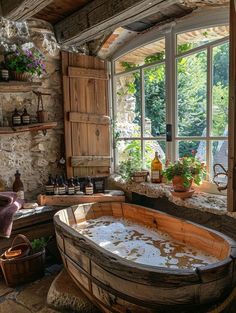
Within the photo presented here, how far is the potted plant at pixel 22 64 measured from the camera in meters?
2.63

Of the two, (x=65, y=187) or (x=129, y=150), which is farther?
(x=129, y=150)

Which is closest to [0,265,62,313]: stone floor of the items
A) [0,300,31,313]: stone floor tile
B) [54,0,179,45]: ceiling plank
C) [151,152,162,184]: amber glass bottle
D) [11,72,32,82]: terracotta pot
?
[0,300,31,313]: stone floor tile

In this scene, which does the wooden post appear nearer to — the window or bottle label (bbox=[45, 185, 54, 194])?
the window

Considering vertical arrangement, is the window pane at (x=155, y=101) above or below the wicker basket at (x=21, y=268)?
above

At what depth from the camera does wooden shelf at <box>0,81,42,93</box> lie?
2.62 metres

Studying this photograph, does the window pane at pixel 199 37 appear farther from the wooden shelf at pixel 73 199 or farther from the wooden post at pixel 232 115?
the wooden shelf at pixel 73 199

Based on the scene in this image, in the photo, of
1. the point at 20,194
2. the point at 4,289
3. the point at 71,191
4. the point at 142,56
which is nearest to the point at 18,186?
the point at 20,194

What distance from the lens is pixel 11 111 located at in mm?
2830

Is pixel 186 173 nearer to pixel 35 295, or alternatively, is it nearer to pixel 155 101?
pixel 155 101

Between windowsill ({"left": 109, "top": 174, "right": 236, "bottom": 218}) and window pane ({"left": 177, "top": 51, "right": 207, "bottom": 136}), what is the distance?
1.84 ft

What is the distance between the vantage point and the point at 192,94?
260 cm

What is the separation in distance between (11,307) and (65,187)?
119 centimetres

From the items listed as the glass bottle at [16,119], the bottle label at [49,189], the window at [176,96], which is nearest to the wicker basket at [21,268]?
the bottle label at [49,189]

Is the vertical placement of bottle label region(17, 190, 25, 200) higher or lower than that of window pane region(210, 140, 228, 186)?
lower
